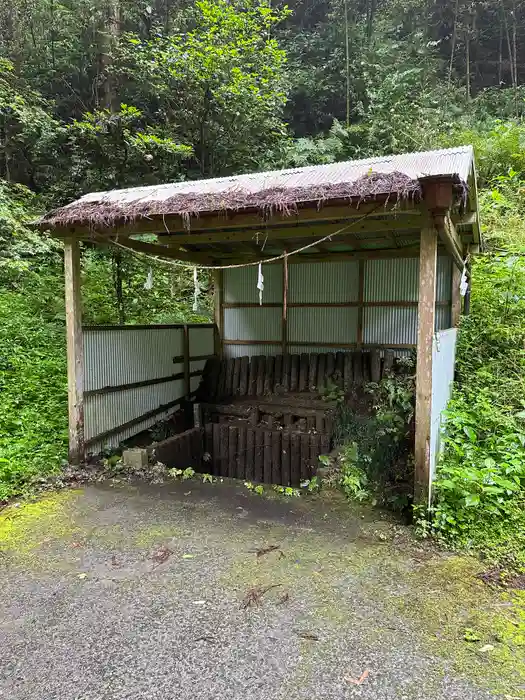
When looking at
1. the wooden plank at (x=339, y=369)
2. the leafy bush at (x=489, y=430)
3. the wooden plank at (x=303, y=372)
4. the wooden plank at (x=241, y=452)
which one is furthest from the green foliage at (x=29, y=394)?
the leafy bush at (x=489, y=430)

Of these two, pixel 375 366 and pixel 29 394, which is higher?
pixel 375 366

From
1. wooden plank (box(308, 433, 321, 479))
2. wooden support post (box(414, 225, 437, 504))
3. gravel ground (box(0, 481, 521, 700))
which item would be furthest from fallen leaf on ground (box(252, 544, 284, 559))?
wooden plank (box(308, 433, 321, 479))

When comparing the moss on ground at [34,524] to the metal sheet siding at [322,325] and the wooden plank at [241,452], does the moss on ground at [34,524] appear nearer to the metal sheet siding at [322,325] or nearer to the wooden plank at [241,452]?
the wooden plank at [241,452]

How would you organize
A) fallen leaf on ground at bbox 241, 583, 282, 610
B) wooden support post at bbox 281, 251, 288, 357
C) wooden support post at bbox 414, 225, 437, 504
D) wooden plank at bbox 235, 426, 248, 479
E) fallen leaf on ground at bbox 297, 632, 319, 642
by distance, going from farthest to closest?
wooden support post at bbox 281, 251, 288, 357 → wooden plank at bbox 235, 426, 248, 479 → wooden support post at bbox 414, 225, 437, 504 → fallen leaf on ground at bbox 241, 583, 282, 610 → fallen leaf on ground at bbox 297, 632, 319, 642

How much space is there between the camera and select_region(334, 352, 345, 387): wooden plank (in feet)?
19.7

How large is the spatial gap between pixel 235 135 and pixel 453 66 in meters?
10.3

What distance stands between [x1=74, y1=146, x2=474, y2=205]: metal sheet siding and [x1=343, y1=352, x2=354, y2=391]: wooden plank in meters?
2.61

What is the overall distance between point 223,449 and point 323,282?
2.92 meters

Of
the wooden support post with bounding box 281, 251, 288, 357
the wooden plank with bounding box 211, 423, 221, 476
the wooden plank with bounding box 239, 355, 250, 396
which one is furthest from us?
the wooden support post with bounding box 281, 251, 288, 357

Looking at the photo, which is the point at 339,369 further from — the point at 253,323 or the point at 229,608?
the point at 229,608

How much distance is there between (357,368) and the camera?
19.7ft

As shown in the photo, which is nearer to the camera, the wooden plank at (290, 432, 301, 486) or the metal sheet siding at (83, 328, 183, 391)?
the metal sheet siding at (83, 328, 183, 391)

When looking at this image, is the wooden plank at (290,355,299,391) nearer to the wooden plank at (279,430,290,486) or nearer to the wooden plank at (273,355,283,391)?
the wooden plank at (273,355,283,391)

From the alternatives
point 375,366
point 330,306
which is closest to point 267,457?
point 375,366
